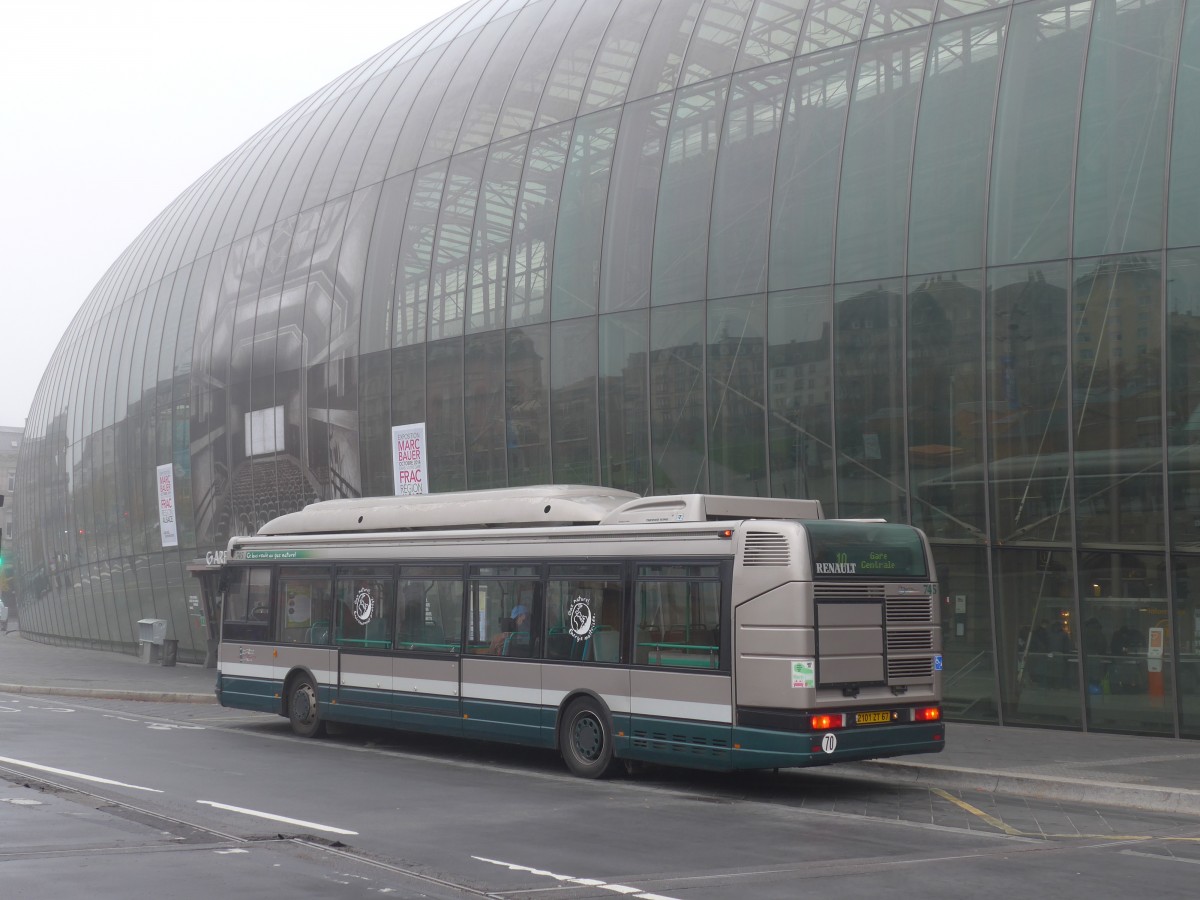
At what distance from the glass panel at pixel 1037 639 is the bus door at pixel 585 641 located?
7.00 m

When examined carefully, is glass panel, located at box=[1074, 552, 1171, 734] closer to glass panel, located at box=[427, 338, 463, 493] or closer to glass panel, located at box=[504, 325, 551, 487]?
glass panel, located at box=[504, 325, 551, 487]

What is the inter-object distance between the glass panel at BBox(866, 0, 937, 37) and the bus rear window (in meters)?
10.1

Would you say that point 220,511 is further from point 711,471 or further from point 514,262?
point 711,471

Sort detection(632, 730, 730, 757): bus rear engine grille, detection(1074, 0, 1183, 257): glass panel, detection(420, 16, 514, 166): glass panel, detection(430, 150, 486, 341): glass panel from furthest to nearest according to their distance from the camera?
detection(420, 16, 514, 166): glass panel < detection(430, 150, 486, 341): glass panel < detection(1074, 0, 1183, 257): glass panel < detection(632, 730, 730, 757): bus rear engine grille

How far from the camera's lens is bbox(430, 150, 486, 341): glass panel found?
→ 27.6m

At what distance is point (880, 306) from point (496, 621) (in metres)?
8.15

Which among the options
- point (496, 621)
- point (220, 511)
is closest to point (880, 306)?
point (496, 621)

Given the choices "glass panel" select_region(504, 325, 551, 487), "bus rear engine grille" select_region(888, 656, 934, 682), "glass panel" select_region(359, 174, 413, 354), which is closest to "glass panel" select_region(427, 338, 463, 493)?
"glass panel" select_region(504, 325, 551, 487)

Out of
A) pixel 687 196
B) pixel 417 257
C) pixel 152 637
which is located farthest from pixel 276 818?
pixel 152 637

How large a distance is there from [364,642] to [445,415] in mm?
10617

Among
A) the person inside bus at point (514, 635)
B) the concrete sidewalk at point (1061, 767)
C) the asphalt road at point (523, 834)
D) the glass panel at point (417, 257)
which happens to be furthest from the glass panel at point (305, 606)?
the glass panel at point (417, 257)

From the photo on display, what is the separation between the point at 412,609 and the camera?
17.0 m

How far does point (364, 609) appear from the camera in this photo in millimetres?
17781

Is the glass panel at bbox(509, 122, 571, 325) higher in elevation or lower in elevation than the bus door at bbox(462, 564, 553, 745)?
higher
